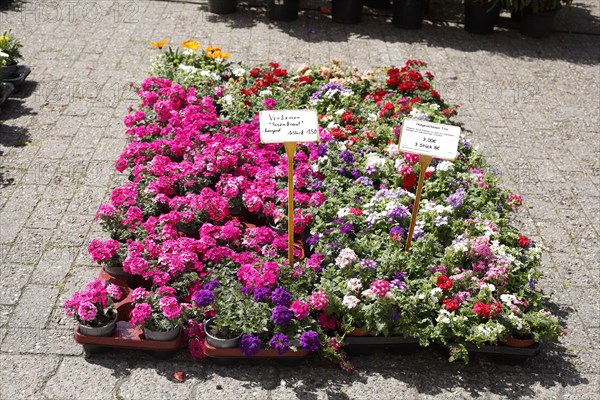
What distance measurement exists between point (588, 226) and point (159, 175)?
11.3 ft

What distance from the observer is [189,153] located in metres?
5.77

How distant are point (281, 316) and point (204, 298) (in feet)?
1.54

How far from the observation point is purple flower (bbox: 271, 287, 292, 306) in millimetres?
4215

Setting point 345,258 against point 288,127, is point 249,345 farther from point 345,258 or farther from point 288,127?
point 288,127

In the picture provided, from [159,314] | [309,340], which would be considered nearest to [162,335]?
[159,314]

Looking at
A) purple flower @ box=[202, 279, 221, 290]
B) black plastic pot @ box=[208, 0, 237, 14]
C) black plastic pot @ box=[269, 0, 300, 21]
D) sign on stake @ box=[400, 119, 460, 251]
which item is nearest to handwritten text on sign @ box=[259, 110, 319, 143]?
sign on stake @ box=[400, 119, 460, 251]

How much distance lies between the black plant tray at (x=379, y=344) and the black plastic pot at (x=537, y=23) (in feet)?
22.2

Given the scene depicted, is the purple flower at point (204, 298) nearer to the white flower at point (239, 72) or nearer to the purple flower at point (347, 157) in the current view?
the purple flower at point (347, 157)

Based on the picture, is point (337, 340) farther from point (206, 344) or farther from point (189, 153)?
point (189, 153)

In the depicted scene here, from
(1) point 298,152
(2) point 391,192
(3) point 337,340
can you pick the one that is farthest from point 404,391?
(1) point 298,152

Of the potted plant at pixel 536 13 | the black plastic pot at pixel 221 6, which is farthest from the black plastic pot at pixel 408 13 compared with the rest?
the black plastic pot at pixel 221 6

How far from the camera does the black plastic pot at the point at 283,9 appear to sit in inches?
382

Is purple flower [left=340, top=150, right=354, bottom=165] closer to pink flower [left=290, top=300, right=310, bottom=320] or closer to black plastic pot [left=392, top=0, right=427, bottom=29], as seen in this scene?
pink flower [left=290, top=300, right=310, bottom=320]

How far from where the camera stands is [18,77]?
293 inches
